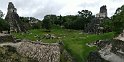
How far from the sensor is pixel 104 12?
8062 cm

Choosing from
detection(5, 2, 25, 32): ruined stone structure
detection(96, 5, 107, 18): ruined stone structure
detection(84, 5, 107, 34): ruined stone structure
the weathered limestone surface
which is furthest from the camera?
detection(5, 2, 25, 32): ruined stone structure

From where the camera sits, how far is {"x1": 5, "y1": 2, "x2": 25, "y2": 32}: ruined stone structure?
3164 inches

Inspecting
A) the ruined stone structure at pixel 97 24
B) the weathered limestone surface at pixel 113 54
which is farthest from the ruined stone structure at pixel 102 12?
the weathered limestone surface at pixel 113 54

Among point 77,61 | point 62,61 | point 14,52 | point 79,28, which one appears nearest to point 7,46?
point 14,52

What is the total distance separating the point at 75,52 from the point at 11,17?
4428 cm

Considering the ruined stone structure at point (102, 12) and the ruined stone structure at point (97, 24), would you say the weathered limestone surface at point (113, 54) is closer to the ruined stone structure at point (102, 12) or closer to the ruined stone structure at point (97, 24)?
the ruined stone structure at point (97, 24)

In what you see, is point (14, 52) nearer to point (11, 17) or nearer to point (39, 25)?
point (11, 17)

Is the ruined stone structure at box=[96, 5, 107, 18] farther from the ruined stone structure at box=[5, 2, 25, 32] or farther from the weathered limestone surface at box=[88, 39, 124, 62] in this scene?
the weathered limestone surface at box=[88, 39, 124, 62]

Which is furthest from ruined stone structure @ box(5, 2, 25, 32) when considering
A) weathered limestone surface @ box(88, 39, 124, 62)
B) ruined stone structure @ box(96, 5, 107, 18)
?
weathered limestone surface @ box(88, 39, 124, 62)

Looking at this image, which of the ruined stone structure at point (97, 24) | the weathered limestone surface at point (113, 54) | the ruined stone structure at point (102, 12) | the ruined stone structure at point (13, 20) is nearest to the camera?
the weathered limestone surface at point (113, 54)

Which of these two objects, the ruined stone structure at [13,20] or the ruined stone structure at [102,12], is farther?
the ruined stone structure at [13,20]

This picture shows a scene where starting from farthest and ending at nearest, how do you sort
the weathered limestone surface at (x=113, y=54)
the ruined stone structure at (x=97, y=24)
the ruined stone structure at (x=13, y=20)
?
the ruined stone structure at (x=13, y=20), the ruined stone structure at (x=97, y=24), the weathered limestone surface at (x=113, y=54)

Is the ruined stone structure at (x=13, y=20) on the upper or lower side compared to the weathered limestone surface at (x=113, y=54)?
upper

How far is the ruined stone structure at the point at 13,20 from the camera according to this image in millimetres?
80375
